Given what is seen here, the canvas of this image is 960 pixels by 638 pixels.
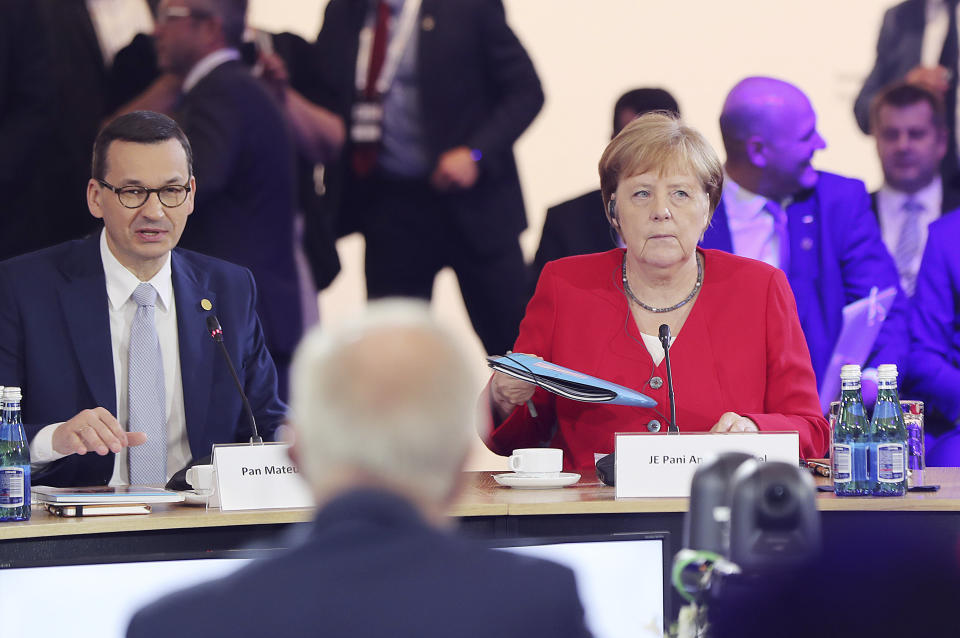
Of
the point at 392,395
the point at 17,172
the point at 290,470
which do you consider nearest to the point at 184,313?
the point at 290,470

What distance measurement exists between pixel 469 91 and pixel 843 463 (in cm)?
235

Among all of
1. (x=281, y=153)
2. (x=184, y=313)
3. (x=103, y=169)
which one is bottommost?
(x=184, y=313)

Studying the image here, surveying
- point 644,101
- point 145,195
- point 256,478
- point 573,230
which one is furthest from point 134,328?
point 644,101

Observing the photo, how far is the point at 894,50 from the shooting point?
13.9ft

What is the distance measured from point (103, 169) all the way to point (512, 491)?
1.31 meters

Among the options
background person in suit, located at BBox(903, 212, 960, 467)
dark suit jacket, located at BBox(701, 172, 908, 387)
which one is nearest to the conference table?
background person in suit, located at BBox(903, 212, 960, 467)

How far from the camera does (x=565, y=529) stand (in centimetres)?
200

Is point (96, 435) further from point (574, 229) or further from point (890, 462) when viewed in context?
point (574, 229)

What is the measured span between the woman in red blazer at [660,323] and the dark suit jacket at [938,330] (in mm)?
1545

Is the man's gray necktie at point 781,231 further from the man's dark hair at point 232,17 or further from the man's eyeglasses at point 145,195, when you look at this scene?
the man's eyeglasses at point 145,195

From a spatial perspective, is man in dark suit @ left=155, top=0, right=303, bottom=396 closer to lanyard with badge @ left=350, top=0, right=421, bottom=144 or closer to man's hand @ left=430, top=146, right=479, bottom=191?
lanyard with badge @ left=350, top=0, right=421, bottom=144

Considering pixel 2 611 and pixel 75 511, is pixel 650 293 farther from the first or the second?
pixel 2 611

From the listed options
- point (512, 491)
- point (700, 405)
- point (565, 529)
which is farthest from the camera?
point (700, 405)

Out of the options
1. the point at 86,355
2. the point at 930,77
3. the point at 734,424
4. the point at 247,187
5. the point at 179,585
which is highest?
the point at 930,77
